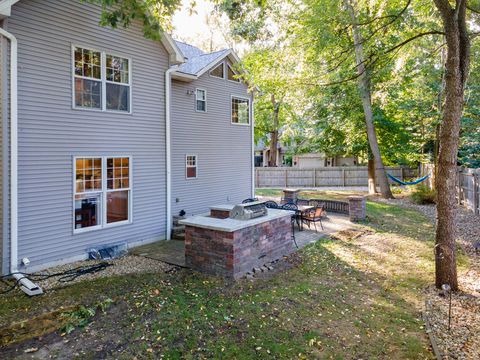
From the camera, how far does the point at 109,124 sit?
25.2 feet

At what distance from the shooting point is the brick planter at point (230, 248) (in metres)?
5.86

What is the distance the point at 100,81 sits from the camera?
7.55m

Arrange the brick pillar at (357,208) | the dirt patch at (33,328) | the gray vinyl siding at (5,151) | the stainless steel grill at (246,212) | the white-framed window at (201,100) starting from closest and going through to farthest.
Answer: the dirt patch at (33,328) → the gray vinyl siding at (5,151) → the stainless steel grill at (246,212) → the white-framed window at (201,100) → the brick pillar at (357,208)

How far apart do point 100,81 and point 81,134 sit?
1.37 m

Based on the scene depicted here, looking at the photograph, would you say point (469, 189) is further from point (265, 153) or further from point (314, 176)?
point (265, 153)

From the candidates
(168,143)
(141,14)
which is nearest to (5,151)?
(141,14)

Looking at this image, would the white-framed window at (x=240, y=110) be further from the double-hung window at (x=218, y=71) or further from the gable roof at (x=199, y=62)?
the gable roof at (x=199, y=62)

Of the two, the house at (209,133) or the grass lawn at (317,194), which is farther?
the grass lawn at (317,194)

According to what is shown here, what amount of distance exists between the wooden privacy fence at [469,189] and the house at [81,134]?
1007cm

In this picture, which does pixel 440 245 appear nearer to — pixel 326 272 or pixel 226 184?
pixel 326 272

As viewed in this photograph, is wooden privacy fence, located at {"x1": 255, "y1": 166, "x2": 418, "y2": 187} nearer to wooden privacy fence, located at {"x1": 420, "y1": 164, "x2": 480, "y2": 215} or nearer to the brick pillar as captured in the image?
wooden privacy fence, located at {"x1": 420, "y1": 164, "x2": 480, "y2": 215}

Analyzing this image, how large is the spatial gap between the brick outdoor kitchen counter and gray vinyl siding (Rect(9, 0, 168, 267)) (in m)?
A: 2.64

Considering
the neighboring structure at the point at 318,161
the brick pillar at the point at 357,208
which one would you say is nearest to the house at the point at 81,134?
the brick pillar at the point at 357,208

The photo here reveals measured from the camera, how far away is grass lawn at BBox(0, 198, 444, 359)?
12.6 ft
